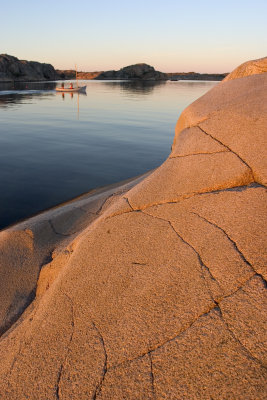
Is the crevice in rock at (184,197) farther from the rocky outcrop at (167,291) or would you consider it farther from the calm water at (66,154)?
the calm water at (66,154)

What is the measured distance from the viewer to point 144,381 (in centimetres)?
160

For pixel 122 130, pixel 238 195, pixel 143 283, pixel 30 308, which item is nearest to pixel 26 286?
pixel 30 308

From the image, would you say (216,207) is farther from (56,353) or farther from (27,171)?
(27,171)

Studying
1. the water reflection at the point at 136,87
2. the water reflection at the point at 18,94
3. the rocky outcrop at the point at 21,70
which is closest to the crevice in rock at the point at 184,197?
the water reflection at the point at 18,94

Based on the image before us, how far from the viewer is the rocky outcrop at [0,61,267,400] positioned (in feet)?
5.20

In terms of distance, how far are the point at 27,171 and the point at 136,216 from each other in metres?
7.70

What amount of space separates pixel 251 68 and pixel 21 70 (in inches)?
4293

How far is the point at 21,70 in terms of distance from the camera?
312 ft

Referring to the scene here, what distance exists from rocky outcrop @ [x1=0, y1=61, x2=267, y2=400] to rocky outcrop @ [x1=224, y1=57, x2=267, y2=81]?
0.84 metres

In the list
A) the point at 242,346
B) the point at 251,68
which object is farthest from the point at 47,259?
the point at 251,68

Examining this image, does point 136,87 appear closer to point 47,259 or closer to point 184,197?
point 47,259

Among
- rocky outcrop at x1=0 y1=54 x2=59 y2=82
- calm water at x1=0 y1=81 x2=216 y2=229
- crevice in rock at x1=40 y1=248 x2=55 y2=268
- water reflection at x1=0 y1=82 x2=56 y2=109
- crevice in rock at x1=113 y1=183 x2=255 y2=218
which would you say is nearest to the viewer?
crevice in rock at x1=113 y1=183 x2=255 y2=218

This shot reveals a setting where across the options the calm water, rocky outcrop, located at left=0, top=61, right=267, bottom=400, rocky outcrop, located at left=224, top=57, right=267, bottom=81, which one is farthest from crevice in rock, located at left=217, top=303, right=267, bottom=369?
the calm water

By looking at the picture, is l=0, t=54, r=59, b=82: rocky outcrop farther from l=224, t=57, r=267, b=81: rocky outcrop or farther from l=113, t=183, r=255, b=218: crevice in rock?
l=113, t=183, r=255, b=218: crevice in rock
